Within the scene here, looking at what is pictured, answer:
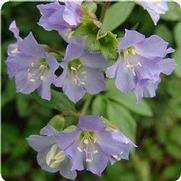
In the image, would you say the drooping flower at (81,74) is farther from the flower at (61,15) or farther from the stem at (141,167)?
the stem at (141,167)

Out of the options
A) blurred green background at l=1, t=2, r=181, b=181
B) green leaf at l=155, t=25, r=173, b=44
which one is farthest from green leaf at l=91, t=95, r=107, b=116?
green leaf at l=155, t=25, r=173, b=44

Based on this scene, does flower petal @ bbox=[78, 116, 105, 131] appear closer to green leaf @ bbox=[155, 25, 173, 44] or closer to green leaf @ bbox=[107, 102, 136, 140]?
green leaf @ bbox=[107, 102, 136, 140]

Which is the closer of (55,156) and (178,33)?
(55,156)

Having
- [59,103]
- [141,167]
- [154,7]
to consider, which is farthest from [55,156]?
[141,167]

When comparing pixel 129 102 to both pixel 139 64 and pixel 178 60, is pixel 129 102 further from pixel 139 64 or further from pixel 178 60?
pixel 139 64

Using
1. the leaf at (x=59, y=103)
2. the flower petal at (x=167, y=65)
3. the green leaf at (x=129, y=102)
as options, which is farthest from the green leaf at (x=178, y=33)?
the leaf at (x=59, y=103)

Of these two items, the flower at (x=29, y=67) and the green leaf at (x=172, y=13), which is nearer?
the flower at (x=29, y=67)

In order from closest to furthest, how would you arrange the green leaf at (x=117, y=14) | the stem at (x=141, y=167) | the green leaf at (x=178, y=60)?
the green leaf at (x=117, y=14) → the green leaf at (x=178, y=60) → the stem at (x=141, y=167)
